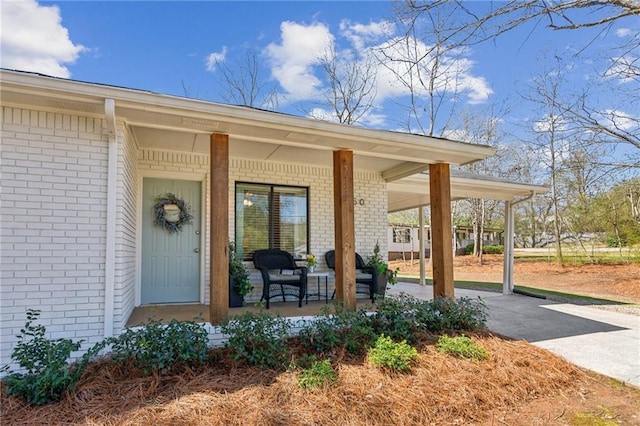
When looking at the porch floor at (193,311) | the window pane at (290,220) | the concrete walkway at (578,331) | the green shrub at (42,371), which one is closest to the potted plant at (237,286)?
the porch floor at (193,311)

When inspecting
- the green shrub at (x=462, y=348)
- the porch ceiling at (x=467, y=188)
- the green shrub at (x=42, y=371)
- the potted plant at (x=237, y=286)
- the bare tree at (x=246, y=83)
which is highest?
the bare tree at (x=246, y=83)

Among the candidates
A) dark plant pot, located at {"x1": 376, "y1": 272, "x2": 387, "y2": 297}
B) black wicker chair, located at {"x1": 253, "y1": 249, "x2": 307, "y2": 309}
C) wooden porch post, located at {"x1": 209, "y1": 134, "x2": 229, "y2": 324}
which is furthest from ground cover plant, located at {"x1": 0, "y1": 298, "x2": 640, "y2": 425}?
dark plant pot, located at {"x1": 376, "y1": 272, "x2": 387, "y2": 297}

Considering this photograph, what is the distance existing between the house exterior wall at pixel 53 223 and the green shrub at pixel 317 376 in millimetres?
2123

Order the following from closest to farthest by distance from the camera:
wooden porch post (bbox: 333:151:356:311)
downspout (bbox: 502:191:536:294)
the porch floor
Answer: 1. the porch floor
2. wooden porch post (bbox: 333:151:356:311)
3. downspout (bbox: 502:191:536:294)

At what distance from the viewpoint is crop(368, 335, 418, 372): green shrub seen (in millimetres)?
3855

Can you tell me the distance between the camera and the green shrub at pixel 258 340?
12.5 feet

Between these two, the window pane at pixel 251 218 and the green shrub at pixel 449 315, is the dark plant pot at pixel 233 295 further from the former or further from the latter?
the green shrub at pixel 449 315

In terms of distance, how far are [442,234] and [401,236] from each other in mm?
22098

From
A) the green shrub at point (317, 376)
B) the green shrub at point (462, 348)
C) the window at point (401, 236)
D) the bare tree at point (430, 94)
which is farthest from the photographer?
the window at point (401, 236)

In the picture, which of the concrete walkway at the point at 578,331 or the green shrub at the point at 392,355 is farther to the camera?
the concrete walkway at the point at 578,331

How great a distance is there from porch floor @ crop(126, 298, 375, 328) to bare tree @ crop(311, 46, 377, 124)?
1275 cm

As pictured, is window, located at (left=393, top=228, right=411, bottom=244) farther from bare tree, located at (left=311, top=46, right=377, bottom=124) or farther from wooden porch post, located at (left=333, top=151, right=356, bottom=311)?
wooden porch post, located at (left=333, top=151, right=356, bottom=311)

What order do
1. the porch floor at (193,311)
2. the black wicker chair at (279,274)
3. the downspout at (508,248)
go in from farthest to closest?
the downspout at (508,248) → the black wicker chair at (279,274) → the porch floor at (193,311)

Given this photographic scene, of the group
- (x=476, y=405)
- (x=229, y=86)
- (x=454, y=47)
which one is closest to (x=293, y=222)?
(x=454, y=47)
